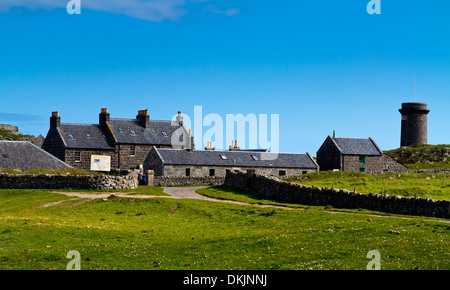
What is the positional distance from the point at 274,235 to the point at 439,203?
38.9 ft

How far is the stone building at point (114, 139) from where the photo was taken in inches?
3398

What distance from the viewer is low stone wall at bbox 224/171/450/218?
3481cm

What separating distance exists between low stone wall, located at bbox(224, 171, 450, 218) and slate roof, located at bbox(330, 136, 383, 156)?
30477 mm

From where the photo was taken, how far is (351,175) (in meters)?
68.2

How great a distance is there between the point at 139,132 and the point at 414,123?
60954 millimetres

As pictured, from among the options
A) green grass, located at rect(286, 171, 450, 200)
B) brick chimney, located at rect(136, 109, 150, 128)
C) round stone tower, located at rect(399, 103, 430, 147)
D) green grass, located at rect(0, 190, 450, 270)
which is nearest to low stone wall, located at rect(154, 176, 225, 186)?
green grass, located at rect(286, 171, 450, 200)

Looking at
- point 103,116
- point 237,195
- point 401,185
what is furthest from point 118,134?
point 401,185

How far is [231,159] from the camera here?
81.5 metres

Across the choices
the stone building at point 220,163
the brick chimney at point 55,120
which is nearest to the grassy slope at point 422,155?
the stone building at point 220,163

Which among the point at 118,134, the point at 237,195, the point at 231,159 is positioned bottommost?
the point at 237,195

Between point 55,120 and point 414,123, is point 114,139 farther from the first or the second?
point 414,123

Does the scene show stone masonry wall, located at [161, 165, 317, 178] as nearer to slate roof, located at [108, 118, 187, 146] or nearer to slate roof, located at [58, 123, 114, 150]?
slate roof, located at [108, 118, 187, 146]

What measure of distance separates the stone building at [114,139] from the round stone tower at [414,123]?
51.2 meters
